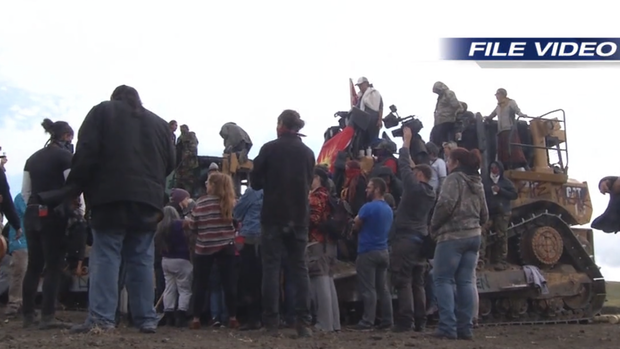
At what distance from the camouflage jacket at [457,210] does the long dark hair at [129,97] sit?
2.78m

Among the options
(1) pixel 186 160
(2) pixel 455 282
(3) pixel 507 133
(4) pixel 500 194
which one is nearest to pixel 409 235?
(2) pixel 455 282

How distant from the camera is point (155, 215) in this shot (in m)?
7.18

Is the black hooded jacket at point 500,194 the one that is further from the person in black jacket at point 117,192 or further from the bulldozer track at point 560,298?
the person in black jacket at point 117,192

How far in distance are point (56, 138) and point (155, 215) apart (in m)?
1.73

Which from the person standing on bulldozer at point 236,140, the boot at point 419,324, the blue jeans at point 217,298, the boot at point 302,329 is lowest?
the boot at point 302,329

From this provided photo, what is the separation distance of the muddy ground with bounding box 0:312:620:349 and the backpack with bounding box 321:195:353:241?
40.1 inches

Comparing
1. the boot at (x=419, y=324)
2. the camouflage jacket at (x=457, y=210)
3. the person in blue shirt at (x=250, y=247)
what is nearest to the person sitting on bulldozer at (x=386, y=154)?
the person in blue shirt at (x=250, y=247)

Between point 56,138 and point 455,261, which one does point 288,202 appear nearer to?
point 455,261

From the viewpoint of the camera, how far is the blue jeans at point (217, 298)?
9.79m

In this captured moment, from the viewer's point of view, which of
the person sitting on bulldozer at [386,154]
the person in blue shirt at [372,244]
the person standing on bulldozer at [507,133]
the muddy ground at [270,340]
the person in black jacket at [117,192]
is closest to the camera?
the muddy ground at [270,340]

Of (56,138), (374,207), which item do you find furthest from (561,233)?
(56,138)

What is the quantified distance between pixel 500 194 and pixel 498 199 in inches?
3.1

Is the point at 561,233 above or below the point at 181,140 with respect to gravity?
below

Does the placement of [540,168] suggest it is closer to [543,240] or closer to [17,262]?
[543,240]
